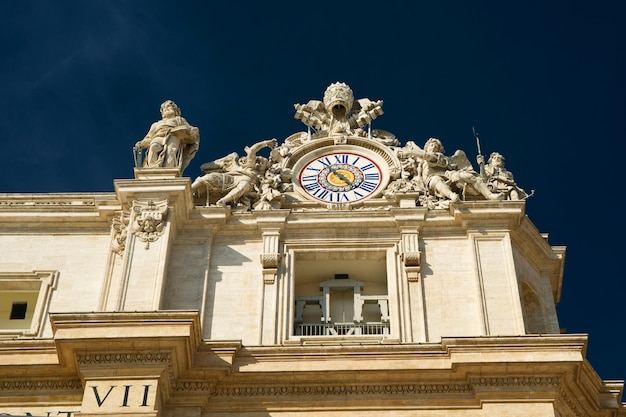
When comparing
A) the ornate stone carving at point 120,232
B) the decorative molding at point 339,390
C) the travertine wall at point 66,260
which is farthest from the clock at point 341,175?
the decorative molding at point 339,390

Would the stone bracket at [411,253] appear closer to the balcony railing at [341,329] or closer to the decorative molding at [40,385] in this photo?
the balcony railing at [341,329]

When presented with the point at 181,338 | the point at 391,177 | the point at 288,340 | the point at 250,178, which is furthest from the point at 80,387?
the point at 391,177

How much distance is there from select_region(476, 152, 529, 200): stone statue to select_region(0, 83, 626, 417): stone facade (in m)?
0.08

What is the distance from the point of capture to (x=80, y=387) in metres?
25.1

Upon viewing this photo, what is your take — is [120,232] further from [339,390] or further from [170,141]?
[339,390]

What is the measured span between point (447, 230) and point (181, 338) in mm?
7446

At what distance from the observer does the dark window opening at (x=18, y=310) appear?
29469mm

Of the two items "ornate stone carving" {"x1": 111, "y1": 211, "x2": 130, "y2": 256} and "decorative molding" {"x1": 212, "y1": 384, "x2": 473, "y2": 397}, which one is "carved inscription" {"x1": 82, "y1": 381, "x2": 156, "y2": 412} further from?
"ornate stone carving" {"x1": 111, "y1": 211, "x2": 130, "y2": 256}

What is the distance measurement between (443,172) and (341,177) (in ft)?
8.11

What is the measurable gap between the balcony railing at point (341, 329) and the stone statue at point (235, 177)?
3.64 meters

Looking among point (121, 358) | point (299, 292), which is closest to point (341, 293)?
point (299, 292)

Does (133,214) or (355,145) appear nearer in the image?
(133,214)

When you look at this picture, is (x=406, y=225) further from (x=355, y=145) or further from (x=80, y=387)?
(x=80, y=387)

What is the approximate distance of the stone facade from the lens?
24.8 meters
